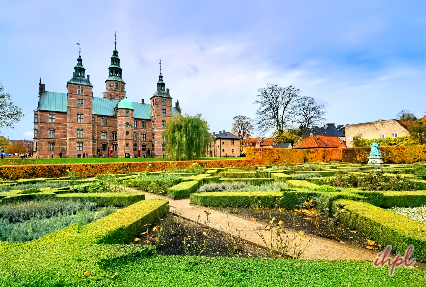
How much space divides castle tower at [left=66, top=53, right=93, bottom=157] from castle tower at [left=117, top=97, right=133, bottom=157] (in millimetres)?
5160

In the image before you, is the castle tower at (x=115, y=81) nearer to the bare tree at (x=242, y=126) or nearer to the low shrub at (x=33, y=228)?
the bare tree at (x=242, y=126)

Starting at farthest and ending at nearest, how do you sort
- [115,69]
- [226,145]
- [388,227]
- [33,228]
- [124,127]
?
[226,145] < [115,69] < [124,127] < [33,228] < [388,227]

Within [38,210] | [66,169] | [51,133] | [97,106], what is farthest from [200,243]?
[97,106]

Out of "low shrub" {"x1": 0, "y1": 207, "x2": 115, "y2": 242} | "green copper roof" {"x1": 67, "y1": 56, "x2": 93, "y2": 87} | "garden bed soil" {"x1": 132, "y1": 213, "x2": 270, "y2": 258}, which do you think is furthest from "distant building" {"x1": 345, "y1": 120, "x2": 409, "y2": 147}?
"green copper roof" {"x1": 67, "y1": 56, "x2": 93, "y2": 87}

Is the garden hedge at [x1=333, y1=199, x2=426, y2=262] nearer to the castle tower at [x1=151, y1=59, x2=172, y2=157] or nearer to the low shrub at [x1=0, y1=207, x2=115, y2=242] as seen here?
the low shrub at [x1=0, y1=207, x2=115, y2=242]

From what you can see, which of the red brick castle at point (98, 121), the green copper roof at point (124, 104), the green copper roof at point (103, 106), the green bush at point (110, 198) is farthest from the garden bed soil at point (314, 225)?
the green copper roof at point (103, 106)

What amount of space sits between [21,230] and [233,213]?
4659mm

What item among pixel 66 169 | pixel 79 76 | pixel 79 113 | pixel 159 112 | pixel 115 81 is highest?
pixel 115 81

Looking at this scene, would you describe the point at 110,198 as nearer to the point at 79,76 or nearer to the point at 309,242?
the point at 309,242

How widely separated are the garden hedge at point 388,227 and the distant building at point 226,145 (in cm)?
5186

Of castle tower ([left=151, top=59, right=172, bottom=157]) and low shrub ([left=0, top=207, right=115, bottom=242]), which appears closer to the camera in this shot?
low shrub ([left=0, top=207, right=115, bottom=242])

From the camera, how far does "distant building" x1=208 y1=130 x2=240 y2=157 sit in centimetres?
5791

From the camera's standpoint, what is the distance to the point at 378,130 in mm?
38719

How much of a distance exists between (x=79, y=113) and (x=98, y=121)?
5481 millimetres
